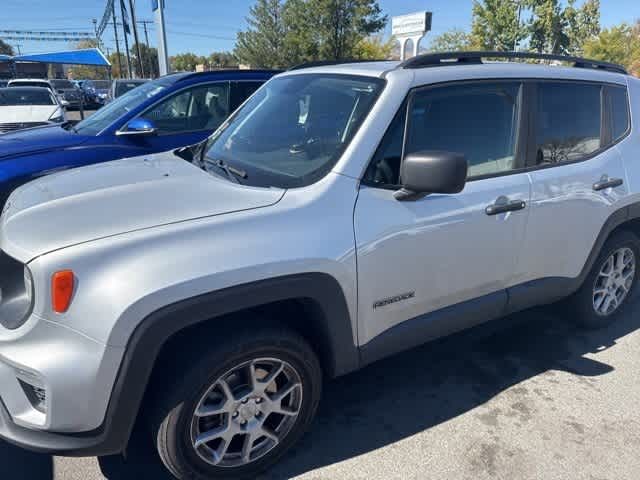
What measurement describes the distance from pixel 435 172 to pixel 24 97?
40.4ft

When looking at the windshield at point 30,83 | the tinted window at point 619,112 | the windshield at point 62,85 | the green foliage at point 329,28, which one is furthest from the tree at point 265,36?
the tinted window at point 619,112

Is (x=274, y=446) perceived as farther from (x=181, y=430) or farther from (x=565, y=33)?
(x=565, y=33)

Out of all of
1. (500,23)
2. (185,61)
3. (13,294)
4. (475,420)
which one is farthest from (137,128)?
(185,61)

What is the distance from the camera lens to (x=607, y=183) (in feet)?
10.6

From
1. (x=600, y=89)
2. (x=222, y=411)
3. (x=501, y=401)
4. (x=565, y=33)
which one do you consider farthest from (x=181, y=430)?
(x=565, y=33)

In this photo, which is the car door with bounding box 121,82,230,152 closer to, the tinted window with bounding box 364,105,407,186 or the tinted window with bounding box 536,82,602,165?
the tinted window with bounding box 364,105,407,186

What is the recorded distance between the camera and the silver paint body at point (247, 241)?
177 cm

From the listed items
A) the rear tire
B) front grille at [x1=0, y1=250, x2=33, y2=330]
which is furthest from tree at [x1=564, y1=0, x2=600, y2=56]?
front grille at [x1=0, y1=250, x2=33, y2=330]

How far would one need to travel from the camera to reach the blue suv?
4.17 metres

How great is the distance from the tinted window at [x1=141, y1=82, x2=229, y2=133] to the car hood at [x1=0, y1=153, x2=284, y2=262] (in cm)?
273

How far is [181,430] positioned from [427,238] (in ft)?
4.64

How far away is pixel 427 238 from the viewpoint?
245cm

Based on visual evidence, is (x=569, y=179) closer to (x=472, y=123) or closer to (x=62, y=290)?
(x=472, y=123)

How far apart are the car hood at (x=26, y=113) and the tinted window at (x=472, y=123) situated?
33.1 ft
